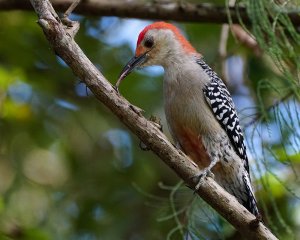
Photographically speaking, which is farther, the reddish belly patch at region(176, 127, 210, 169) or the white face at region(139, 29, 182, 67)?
the white face at region(139, 29, 182, 67)

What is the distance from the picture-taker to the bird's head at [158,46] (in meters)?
5.73

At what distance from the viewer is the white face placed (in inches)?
226

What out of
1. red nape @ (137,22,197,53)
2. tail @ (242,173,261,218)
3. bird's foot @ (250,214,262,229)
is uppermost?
bird's foot @ (250,214,262,229)

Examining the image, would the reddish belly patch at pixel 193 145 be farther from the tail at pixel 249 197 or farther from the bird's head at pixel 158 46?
the bird's head at pixel 158 46

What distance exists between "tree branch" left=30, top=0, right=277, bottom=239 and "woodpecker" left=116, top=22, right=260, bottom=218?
96 cm

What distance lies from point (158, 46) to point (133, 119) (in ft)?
6.27

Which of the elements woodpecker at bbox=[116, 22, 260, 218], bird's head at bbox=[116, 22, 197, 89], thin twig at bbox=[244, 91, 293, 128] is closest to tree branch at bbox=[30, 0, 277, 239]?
woodpecker at bbox=[116, 22, 260, 218]

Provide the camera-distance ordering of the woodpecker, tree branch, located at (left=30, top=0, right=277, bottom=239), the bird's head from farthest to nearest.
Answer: the bird's head, the woodpecker, tree branch, located at (left=30, top=0, right=277, bottom=239)

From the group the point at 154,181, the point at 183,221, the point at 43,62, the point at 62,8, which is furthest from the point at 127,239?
the point at 62,8

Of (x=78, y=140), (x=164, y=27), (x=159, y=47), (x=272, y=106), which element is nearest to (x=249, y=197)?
(x=272, y=106)

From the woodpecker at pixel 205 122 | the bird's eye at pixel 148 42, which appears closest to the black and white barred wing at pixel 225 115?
the woodpecker at pixel 205 122

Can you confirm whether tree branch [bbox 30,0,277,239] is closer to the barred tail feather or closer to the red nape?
the barred tail feather

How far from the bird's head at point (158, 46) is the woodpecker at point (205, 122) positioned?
0.01 meters

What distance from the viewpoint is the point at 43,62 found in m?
7.00
